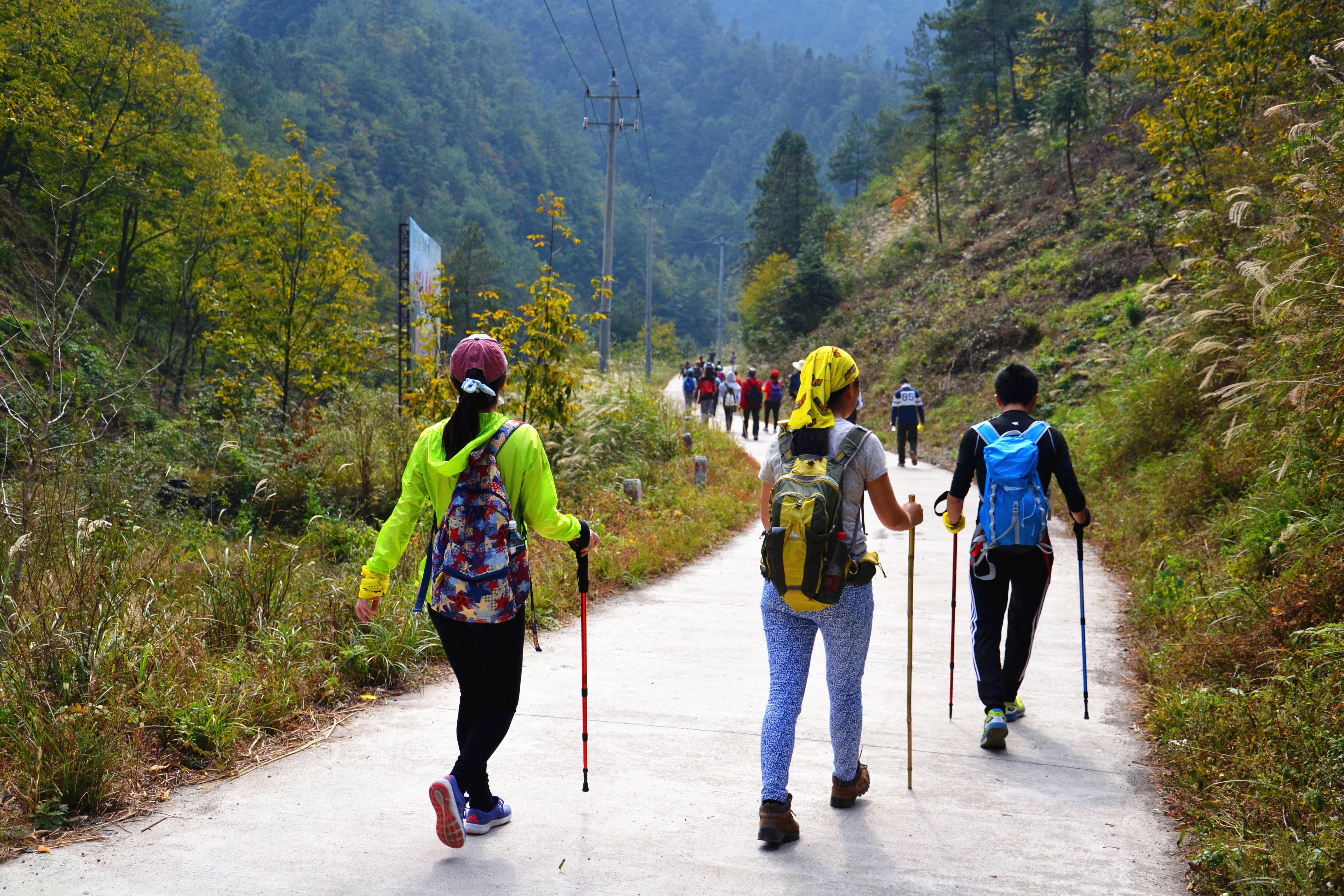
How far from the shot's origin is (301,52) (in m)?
101

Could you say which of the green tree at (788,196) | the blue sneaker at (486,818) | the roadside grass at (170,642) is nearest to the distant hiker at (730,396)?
the roadside grass at (170,642)

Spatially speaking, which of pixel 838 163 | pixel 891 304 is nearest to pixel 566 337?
pixel 891 304

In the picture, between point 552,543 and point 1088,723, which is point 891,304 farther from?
point 1088,723

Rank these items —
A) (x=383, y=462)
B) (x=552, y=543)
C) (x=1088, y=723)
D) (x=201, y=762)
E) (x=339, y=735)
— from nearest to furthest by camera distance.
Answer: (x=201, y=762), (x=339, y=735), (x=1088, y=723), (x=552, y=543), (x=383, y=462)

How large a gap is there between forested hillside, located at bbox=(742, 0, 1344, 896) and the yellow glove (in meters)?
3.15

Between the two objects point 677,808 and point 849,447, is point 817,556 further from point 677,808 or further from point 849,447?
point 677,808

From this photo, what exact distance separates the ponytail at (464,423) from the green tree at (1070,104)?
1217 inches

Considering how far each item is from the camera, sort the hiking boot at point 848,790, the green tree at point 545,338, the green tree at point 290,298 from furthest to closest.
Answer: the green tree at point 290,298
the green tree at point 545,338
the hiking boot at point 848,790

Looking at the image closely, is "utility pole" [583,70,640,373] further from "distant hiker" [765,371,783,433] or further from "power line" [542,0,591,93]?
"distant hiker" [765,371,783,433]

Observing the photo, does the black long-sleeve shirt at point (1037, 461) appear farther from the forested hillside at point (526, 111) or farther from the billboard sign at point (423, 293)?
the forested hillside at point (526, 111)

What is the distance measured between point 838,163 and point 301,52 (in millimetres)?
59154

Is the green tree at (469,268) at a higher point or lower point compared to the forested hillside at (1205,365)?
higher

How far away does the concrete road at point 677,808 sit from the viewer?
339 cm

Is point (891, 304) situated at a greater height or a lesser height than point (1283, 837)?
greater
